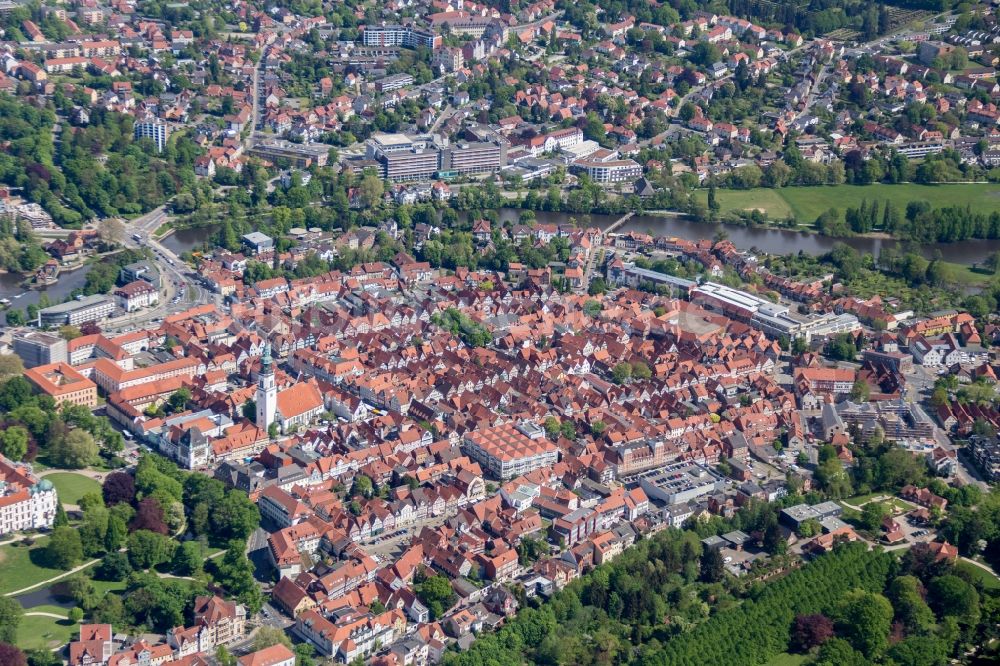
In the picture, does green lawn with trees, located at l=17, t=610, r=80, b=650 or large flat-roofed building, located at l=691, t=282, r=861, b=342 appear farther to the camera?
Result: large flat-roofed building, located at l=691, t=282, r=861, b=342

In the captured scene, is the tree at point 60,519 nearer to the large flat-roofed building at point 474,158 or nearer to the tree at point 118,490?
the tree at point 118,490

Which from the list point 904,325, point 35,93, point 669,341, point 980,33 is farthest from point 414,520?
point 980,33

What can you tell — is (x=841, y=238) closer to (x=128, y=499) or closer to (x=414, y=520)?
(x=414, y=520)

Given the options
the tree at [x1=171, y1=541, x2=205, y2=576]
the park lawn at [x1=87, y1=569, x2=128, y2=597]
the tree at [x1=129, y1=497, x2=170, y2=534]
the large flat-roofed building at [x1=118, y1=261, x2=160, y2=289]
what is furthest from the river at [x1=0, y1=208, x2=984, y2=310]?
the park lawn at [x1=87, y1=569, x2=128, y2=597]

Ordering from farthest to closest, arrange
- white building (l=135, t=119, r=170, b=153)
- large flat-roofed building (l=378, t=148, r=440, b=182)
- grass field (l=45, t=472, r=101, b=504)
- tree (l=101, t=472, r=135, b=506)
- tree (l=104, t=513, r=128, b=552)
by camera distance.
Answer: white building (l=135, t=119, r=170, b=153) < large flat-roofed building (l=378, t=148, r=440, b=182) < grass field (l=45, t=472, r=101, b=504) < tree (l=101, t=472, r=135, b=506) < tree (l=104, t=513, r=128, b=552)

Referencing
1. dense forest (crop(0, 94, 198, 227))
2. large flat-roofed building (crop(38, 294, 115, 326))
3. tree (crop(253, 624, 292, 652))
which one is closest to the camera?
tree (crop(253, 624, 292, 652))

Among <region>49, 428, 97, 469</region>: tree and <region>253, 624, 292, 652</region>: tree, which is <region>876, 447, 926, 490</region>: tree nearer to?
<region>253, 624, 292, 652</region>: tree

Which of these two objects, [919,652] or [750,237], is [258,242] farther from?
[919,652]

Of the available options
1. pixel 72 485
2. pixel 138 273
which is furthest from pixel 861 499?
pixel 138 273
